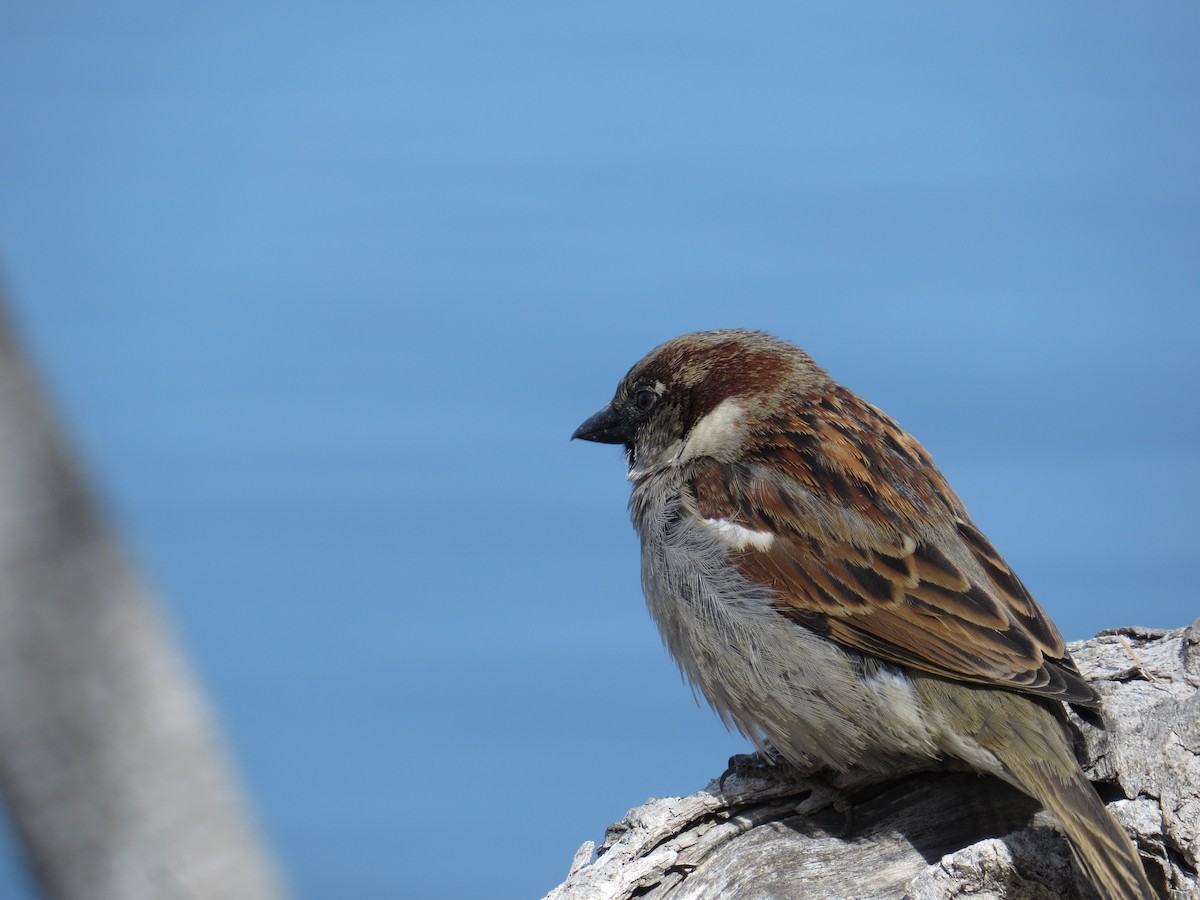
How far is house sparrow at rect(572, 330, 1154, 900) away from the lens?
102 inches

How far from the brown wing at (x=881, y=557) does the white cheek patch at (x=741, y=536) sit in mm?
A: 12

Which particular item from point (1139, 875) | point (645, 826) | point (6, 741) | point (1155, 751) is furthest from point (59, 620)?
point (1155, 751)

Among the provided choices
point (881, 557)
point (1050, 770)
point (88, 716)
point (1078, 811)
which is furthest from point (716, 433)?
point (88, 716)

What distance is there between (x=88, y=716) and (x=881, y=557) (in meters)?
1.72

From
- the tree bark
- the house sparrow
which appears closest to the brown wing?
the house sparrow

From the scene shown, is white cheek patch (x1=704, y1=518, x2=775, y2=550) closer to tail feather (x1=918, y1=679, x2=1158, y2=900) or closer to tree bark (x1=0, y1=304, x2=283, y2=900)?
tail feather (x1=918, y1=679, x2=1158, y2=900)

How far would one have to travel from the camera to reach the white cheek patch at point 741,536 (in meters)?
3.00

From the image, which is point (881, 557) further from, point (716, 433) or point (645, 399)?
point (645, 399)

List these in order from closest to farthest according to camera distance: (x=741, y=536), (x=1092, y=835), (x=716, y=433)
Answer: (x=1092, y=835) < (x=741, y=536) < (x=716, y=433)

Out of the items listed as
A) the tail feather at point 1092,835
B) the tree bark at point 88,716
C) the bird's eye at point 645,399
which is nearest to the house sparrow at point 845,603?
the tail feather at point 1092,835

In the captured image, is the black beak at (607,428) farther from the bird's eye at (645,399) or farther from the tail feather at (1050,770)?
the tail feather at (1050,770)

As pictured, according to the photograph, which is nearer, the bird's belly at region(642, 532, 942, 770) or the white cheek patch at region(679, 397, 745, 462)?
the bird's belly at region(642, 532, 942, 770)

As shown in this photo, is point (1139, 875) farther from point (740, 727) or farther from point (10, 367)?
point (10, 367)

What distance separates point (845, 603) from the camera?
9.30ft
